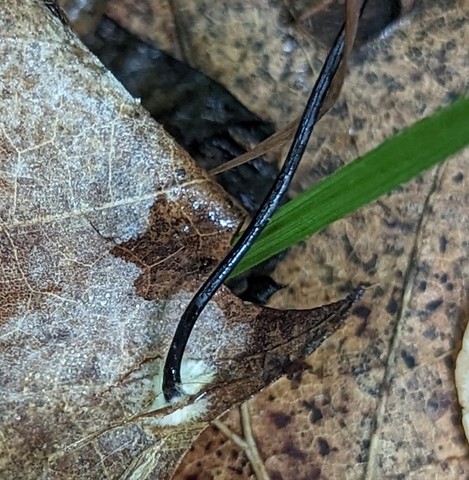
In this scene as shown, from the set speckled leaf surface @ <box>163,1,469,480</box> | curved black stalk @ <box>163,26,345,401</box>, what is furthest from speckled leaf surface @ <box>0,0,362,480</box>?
speckled leaf surface @ <box>163,1,469,480</box>

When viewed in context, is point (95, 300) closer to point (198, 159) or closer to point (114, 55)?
point (198, 159)

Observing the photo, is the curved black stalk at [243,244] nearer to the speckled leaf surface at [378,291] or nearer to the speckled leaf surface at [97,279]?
the speckled leaf surface at [97,279]

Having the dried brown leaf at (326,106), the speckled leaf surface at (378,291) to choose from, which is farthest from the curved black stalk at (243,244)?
the speckled leaf surface at (378,291)

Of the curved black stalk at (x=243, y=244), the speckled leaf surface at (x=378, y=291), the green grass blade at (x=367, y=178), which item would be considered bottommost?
the speckled leaf surface at (x=378, y=291)

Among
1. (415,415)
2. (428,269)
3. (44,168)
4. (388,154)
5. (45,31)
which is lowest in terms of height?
(415,415)

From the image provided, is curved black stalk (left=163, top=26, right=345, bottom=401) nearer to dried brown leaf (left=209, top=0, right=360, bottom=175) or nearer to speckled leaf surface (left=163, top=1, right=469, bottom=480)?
dried brown leaf (left=209, top=0, right=360, bottom=175)

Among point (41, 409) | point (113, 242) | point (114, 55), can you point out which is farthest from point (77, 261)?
point (114, 55)

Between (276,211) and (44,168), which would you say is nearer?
(44,168)

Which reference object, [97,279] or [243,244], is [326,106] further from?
[97,279]
